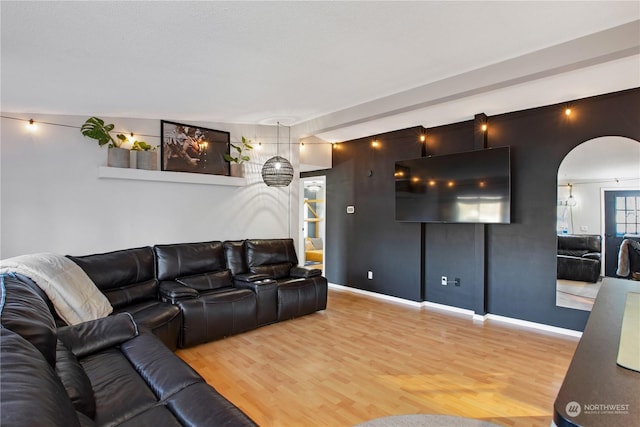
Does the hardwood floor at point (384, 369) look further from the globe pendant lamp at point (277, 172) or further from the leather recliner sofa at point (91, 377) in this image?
the globe pendant lamp at point (277, 172)

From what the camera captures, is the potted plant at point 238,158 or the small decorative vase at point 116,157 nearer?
the small decorative vase at point 116,157

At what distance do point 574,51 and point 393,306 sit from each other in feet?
12.4

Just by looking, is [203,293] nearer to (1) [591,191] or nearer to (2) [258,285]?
(2) [258,285]

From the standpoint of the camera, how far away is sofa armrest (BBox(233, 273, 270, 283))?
4.14 m

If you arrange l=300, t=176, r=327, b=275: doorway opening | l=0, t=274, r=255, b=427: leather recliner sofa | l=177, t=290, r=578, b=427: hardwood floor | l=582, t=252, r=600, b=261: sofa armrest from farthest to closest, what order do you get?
l=300, t=176, r=327, b=275: doorway opening, l=582, t=252, r=600, b=261: sofa armrest, l=177, t=290, r=578, b=427: hardwood floor, l=0, t=274, r=255, b=427: leather recliner sofa

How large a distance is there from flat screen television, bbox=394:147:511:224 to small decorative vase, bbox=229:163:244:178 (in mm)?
2421

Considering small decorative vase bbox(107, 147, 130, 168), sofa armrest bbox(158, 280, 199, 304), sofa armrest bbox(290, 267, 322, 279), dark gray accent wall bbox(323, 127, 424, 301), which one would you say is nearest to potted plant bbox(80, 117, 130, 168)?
small decorative vase bbox(107, 147, 130, 168)

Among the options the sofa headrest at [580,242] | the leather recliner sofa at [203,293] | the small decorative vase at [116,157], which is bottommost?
the leather recliner sofa at [203,293]

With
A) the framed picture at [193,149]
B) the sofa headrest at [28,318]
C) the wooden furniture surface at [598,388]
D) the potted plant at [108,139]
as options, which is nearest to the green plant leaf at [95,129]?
the potted plant at [108,139]

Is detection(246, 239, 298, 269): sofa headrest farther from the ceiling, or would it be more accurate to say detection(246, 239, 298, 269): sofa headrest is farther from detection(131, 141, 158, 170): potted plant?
the ceiling

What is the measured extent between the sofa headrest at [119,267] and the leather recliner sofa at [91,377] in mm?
803

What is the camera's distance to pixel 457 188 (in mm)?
4477

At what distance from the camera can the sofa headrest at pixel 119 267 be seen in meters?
3.15

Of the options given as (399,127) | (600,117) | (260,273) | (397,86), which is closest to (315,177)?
(399,127)
